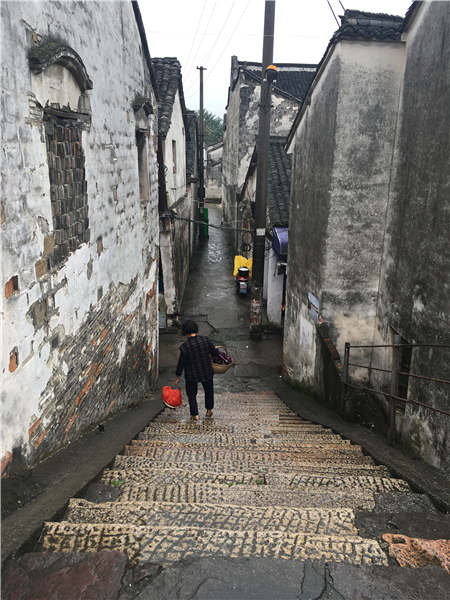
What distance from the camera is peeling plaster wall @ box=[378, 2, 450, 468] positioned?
4.93 meters

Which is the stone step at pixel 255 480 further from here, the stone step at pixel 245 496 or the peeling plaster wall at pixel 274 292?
the peeling plaster wall at pixel 274 292

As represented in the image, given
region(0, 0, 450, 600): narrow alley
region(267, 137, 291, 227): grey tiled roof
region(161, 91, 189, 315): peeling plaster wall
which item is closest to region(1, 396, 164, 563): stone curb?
region(0, 0, 450, 600): narrow alley

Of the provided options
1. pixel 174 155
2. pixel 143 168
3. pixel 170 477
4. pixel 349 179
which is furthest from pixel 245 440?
pixel 174 155

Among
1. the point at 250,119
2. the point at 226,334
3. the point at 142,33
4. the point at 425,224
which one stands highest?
the point at 250,119

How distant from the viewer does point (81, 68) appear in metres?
4.32

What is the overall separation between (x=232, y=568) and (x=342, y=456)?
8.47ft

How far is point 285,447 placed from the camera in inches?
196

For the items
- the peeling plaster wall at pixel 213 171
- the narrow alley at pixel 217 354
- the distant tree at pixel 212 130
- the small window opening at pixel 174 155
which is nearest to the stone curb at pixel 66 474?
the narrow alley at pixel 217 354

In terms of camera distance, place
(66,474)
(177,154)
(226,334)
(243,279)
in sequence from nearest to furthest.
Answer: (66,474) < (226,334) < (243,279) < (177,154)

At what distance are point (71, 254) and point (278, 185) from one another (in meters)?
9.81

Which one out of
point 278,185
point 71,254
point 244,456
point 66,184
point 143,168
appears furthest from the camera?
point 278,185

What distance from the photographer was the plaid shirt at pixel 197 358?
6.23 m

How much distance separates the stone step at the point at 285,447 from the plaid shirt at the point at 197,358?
51.0 inches

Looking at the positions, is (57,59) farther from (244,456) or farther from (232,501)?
(244,456)
